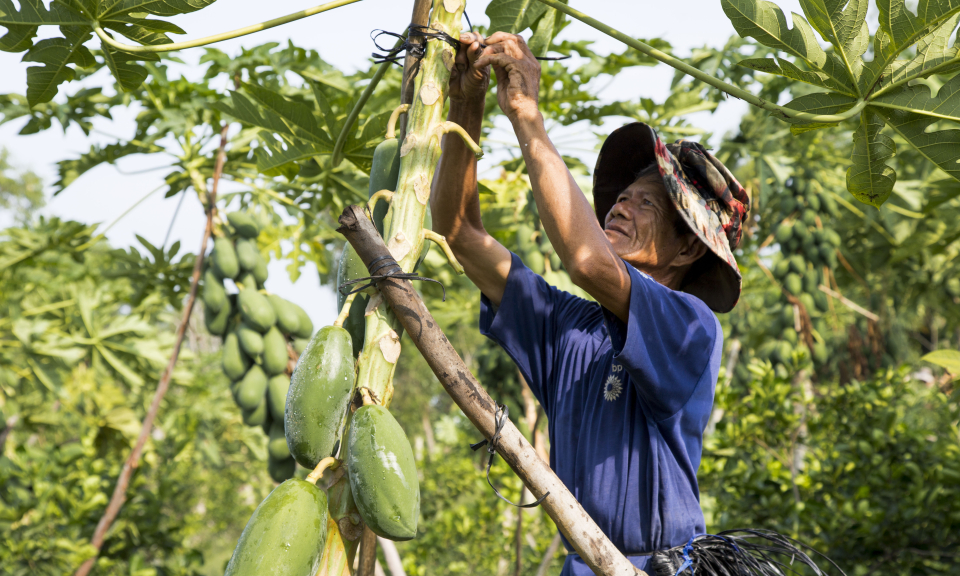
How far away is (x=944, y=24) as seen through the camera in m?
1.16

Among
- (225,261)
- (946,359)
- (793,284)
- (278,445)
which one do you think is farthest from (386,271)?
(793,284)

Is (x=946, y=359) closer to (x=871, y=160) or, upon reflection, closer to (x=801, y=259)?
(x=871, y=160)

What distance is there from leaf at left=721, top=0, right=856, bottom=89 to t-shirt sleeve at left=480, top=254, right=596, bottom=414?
67 centimetres

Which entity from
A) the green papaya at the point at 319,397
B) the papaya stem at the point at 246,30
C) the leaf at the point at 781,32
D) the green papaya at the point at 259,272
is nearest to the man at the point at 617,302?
the papaya stem at the point at 246,30

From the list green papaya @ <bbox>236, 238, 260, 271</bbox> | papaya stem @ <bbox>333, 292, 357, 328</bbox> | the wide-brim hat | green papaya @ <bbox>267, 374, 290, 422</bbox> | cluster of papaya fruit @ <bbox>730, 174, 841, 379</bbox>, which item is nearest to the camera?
papaya stem @ <bbox>333, 292, 357, 328</bbox>

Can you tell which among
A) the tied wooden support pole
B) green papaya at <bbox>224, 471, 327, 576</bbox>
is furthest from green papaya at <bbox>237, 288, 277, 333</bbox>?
green papaya at <bbox>224, 471, 327, 576</bbox>

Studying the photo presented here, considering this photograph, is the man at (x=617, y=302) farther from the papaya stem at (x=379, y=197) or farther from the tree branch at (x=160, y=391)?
the tree branch at (x=160, y=391)

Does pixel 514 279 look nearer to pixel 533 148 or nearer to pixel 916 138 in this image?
pixel 533 148

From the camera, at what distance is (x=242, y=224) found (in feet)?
8.33

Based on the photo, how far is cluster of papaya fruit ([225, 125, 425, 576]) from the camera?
0.71m

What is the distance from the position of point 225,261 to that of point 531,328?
1.28m

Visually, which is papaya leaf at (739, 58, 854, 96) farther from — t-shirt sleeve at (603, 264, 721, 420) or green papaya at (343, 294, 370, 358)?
green papaya at (343, 294, 370, 358)

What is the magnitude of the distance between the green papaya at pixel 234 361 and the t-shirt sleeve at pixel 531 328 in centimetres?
106

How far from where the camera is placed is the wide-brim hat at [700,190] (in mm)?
1528
